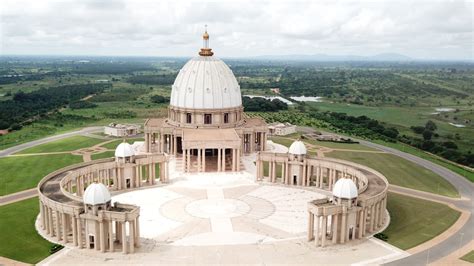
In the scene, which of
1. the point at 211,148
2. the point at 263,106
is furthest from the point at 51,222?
the point at 263,106

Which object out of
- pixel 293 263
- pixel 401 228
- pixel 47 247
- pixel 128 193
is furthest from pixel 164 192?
pixel 401 228

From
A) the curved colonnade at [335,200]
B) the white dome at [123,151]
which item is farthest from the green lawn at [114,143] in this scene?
the curved colonnade at [335,200]

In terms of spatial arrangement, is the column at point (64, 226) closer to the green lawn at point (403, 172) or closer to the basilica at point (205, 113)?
the basilica at point (205, 113)

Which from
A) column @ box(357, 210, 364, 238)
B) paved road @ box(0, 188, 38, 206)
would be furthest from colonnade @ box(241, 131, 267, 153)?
column @ box(357, 210, 364, 238)

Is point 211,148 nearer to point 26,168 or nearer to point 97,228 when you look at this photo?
point 26,168

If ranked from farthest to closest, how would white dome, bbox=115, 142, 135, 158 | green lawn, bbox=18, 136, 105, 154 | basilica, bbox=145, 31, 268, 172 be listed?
green lawn, bbox=18, 136, 105, 154 < basilica, bbox=145, 31, 268, 172 < white dome, bbox=115, 142, 135, 158

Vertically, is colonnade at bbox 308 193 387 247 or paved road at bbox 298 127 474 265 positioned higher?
colonnade at bbox 308 193 387 247

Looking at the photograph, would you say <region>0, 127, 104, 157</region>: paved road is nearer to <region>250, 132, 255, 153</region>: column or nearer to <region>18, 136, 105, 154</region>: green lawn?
<region>18, 136, 105, 154</region>: green lawn
